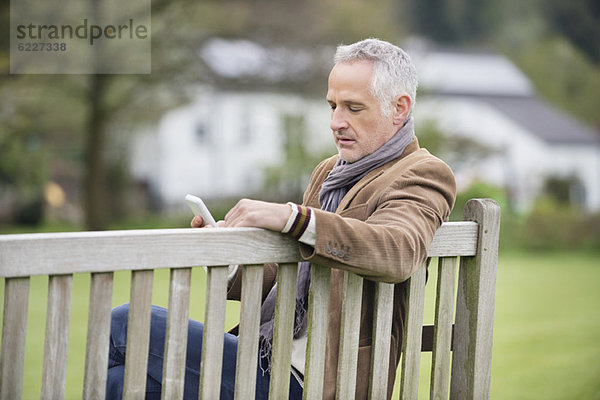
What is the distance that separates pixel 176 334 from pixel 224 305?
0.14 metres

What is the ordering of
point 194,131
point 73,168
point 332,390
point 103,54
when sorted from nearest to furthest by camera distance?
point 332,390, point 103,54, point 73,168, point 194,131

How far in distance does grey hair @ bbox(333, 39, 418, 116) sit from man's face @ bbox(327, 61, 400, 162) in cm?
2

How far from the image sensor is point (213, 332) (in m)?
2.02

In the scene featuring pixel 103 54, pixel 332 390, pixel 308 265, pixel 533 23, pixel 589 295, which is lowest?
pixel 589 295

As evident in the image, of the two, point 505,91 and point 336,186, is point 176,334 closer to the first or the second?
point 336,186

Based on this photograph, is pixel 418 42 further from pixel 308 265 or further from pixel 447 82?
pixel 308 265

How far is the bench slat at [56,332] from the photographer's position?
1829mm

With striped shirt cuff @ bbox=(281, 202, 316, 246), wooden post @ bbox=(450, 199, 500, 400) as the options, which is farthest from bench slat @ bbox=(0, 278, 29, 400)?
wooden post @ bbox=(450, 199, 500, 400)

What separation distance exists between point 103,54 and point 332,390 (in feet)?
48.1

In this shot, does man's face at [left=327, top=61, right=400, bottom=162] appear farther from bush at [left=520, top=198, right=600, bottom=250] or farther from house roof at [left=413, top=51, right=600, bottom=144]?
house roof at [left=413, top=51, right=600, bottom=144]

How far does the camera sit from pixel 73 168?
93.6ft

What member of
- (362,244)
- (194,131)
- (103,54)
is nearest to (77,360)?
(362,244)

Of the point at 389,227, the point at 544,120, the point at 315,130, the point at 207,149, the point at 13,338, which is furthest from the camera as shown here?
the point at 544,120

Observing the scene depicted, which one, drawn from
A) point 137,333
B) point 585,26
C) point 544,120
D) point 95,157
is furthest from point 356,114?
point 544,120
